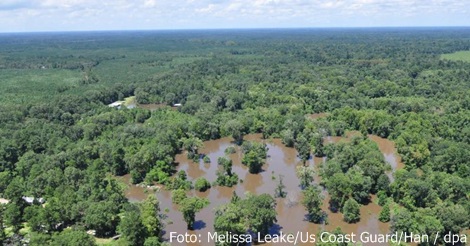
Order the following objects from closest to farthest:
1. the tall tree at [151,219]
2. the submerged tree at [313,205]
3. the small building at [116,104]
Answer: the tall tree at [151,219] → the submerged tree at [313,205] → the small building at [116,104]

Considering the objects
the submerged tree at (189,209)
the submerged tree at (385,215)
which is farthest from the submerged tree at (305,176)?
the submerged tree at (189,209)

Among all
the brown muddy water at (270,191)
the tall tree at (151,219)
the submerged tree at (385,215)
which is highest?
the tall tree at (151,219)

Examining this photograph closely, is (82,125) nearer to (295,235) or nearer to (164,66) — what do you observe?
(295,235)

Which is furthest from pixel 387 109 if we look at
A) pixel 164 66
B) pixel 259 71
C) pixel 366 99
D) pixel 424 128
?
pixel 164 66

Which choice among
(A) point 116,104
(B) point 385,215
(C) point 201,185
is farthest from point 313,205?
(A) point 116,104

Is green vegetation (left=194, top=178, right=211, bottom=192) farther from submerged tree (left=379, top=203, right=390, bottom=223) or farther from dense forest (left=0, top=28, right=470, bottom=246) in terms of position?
submerged tree (left=379, top=203, right=390, bottom=223)

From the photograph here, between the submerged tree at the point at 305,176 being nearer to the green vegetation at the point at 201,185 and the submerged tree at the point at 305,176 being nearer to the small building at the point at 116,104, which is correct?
the green vegetation at the point at 201,185

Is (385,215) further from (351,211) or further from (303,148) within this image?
(303,148)
